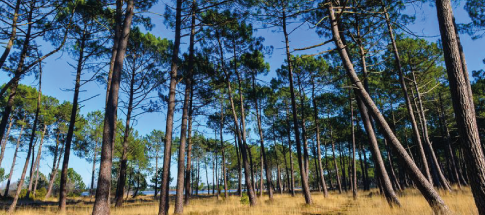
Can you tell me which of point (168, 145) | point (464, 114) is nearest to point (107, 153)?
point (168, 145)

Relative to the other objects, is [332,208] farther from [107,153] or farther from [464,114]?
[107,153]

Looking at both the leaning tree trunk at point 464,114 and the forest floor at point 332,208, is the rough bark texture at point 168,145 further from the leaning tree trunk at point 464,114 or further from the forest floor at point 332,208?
the leaning tree trunk at point 464,114

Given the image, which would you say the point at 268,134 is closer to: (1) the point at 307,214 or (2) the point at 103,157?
(1) the point at 307,214

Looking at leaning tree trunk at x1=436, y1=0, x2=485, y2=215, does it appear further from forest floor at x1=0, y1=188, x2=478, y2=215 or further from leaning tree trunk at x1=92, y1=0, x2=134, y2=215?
leaning tree trunk at x1=92, y1=0, x2=134, y2=215

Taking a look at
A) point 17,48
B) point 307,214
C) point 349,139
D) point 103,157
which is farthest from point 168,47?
point 349,139

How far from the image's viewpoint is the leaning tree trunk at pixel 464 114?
9.13 ft

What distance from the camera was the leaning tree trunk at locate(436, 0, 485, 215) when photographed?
A: 2.78 metres

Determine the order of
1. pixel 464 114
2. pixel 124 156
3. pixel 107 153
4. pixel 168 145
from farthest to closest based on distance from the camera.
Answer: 1. pixel 124 156
2. pixel 168 145
3. pixel 107 153
4. pixel 464 114

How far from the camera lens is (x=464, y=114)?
2969 mm

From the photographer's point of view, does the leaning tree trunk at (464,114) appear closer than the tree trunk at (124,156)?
Yes

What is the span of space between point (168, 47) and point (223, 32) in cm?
338

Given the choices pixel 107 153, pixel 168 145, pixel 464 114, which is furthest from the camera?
pixel 168 145

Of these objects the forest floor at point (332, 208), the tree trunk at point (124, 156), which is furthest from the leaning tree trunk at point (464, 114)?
the tree trunk at point (124, 156)

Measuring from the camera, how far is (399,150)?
14.6 ft
